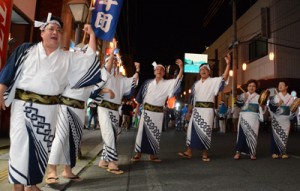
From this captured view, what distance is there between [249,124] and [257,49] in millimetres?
19277

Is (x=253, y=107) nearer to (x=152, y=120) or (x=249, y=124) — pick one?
(x=249, y=124)

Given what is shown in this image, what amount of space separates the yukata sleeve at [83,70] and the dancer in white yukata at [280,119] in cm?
538

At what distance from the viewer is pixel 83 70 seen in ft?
12.0

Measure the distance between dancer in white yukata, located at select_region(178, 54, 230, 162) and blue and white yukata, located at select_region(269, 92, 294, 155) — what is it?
67.3 inches

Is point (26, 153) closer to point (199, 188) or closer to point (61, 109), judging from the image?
Answer: point (61, 109)

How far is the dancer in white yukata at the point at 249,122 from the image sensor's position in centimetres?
716

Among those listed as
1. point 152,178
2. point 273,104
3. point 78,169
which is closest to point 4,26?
point 78,169

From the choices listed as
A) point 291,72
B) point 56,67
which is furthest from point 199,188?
point 291,72

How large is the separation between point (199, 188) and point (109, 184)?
129cm

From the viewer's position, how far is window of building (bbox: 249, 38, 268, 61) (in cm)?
2333

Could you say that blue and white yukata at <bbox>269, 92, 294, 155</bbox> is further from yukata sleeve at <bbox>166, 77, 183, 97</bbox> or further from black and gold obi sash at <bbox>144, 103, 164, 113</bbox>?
black and gold obi sash at <bbox>144, 103, 164, 113</bbox>

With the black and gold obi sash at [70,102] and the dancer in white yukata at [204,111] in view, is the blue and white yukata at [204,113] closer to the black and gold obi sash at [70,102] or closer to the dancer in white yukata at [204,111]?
the dancer in white yukata at [204,111]

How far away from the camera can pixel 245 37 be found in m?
26.5

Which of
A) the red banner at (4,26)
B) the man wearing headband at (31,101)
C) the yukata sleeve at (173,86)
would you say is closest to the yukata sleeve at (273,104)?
the yukata sleeve at (173,86)
